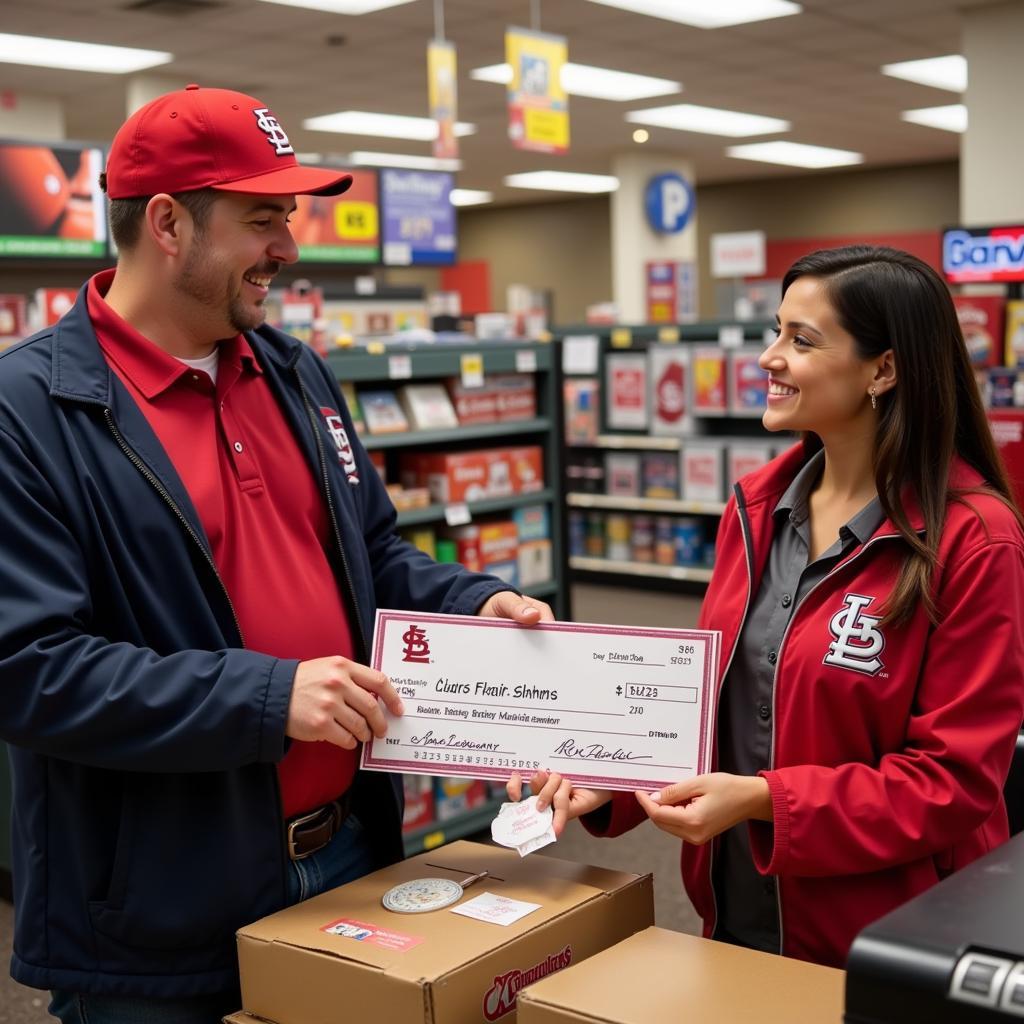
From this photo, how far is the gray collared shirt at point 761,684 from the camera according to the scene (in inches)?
68.1

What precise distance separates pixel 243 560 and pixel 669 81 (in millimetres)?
11214

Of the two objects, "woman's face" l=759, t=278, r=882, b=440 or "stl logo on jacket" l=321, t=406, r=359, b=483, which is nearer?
"woman's face" l=759, t=278, r=882, b=440

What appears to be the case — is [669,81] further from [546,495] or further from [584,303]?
[584,303]

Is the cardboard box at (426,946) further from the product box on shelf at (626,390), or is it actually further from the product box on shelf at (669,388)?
the product box on shelf at (626,390)

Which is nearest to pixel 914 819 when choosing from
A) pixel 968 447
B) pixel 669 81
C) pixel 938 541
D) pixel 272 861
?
pixel 938 541

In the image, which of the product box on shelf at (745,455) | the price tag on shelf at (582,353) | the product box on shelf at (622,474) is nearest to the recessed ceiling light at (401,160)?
the price tag on shelf at (582,353)

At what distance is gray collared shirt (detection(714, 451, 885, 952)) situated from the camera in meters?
1.73

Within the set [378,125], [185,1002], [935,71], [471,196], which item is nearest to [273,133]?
[185,1002]

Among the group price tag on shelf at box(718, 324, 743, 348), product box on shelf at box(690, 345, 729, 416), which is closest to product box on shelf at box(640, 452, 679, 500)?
product box on shelf at box(690, 345, 729, 416)

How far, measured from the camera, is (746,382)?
27.2 ft

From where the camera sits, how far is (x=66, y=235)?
21.6 ft

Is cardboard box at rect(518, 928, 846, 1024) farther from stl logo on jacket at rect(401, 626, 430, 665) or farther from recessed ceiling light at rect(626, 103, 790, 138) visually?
recessed ceiling light at rect(626, 103, 790, 138)

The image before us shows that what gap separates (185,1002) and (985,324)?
239 inches

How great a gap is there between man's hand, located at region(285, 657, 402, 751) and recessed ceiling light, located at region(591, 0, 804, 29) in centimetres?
845
